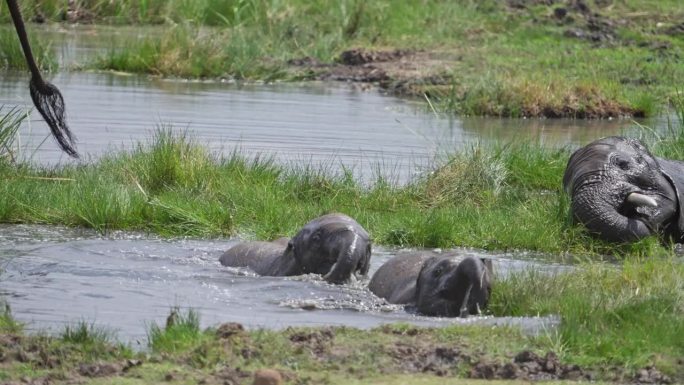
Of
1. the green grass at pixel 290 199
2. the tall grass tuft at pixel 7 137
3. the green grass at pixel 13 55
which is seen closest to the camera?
the green grass at pixel 290 199

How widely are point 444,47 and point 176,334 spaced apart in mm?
19034

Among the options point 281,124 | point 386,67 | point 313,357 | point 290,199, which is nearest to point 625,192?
point 290,199

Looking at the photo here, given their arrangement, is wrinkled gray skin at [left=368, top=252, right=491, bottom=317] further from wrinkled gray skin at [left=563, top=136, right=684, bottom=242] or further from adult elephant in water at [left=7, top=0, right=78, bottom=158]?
adult elephant in water at [left=7, top=0, right=78, bottom=158]

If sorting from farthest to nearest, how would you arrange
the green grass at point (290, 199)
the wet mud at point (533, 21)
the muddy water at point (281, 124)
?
the wet mud at point (533, 21), the muddy water at point (281, 124), the green grass at point (290, 199)

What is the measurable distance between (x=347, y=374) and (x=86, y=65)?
1652 cm

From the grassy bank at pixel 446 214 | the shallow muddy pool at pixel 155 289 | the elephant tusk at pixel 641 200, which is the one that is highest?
the elephant tusk at pixel 641 200

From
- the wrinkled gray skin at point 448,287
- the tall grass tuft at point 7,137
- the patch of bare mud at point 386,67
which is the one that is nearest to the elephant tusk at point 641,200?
the wrinkled gray skin at point 448,287

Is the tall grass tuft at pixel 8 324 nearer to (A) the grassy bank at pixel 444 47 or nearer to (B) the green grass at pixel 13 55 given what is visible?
(A) the grassy bank at pixel 444 47

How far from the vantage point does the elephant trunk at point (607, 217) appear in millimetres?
11578

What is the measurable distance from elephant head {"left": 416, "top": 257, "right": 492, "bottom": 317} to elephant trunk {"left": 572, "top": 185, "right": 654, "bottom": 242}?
2.84 meters

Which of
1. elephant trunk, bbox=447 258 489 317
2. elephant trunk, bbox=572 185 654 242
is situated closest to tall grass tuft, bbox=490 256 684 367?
elephant trunk, bbox=447 258 489 317

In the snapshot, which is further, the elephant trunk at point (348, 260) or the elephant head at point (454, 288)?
the elephant trunk at point (348, 260)

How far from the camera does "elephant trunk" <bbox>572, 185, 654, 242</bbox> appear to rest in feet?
38.0

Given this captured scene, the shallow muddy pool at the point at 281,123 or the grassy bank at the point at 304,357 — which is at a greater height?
the grassy bank at the point at 304,357
